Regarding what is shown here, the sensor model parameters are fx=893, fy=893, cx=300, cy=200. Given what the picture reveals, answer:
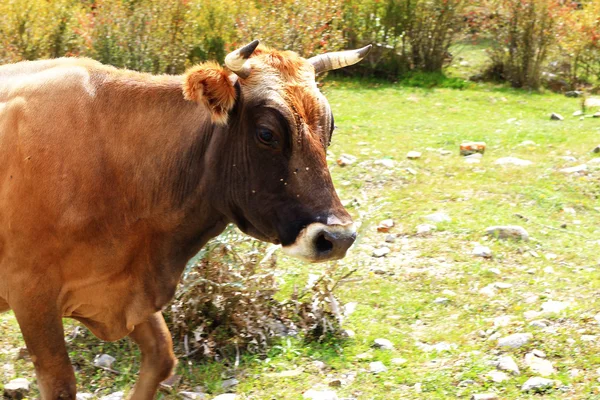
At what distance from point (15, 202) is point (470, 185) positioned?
551 cm

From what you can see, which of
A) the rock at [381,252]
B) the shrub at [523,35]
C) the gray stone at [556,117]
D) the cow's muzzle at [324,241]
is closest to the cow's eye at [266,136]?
the cow's muzzle at [324,241]

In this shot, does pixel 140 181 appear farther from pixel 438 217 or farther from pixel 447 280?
pixel 438 217

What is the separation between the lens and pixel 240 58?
4039 millimetres

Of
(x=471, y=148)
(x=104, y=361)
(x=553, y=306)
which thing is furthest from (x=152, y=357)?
(x=471, y=148)

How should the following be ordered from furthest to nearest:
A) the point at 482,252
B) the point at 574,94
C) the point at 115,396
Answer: the point at 574,94, the point at 482,252, the point at 115,396

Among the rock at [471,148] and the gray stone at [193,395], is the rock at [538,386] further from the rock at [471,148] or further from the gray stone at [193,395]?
the rock at [471,148]

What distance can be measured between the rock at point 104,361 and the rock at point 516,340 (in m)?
2.42

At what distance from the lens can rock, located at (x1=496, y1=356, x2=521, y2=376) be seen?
527 cm

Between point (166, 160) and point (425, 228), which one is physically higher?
point (166, 160)

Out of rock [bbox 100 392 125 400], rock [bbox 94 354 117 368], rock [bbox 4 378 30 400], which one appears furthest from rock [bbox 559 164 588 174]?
rock [bbox 4 378 30 400]

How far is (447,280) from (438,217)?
129 cm

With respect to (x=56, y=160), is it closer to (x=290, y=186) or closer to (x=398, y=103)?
(x=290, y=186)

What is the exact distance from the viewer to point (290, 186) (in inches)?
163

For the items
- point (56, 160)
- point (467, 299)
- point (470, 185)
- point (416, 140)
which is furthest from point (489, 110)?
point (56, 160)
